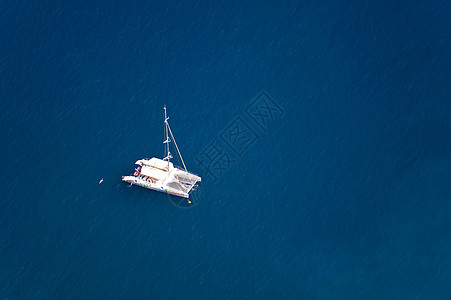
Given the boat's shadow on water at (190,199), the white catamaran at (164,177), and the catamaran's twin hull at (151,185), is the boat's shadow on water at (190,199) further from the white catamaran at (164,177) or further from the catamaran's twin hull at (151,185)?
the catamaran's twin hull at (151,185)

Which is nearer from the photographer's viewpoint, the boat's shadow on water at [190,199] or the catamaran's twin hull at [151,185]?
the boat's shadow on water at [190,199]

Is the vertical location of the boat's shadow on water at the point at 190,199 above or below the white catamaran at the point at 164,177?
below

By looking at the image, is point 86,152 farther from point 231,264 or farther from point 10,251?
point 231,264

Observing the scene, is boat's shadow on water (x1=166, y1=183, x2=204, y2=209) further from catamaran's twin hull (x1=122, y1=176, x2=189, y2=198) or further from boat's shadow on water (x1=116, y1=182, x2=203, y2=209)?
catamaran's twin hull (x1=122, y1=176, x2=189, y2=198)

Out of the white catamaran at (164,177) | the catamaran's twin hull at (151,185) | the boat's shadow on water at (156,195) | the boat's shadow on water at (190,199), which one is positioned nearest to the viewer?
the boat's shadow on water at (190,199)

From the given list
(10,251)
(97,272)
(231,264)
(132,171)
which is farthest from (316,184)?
(10,251)

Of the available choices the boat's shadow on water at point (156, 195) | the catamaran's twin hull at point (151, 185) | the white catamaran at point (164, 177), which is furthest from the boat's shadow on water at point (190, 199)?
the catamaran's twin hull at point (151, 185)

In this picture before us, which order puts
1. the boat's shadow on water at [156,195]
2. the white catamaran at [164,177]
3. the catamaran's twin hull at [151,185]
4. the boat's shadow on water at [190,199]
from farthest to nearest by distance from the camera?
the white catamaran at [164,177]
the boat's shadow on water at [156,195]
the catamaran's twin hull at [151,185]
the boat's shadow on water at [190,199]

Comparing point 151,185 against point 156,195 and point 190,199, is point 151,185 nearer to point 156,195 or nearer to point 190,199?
point 156,195

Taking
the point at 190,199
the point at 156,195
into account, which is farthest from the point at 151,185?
the point at 190,199
